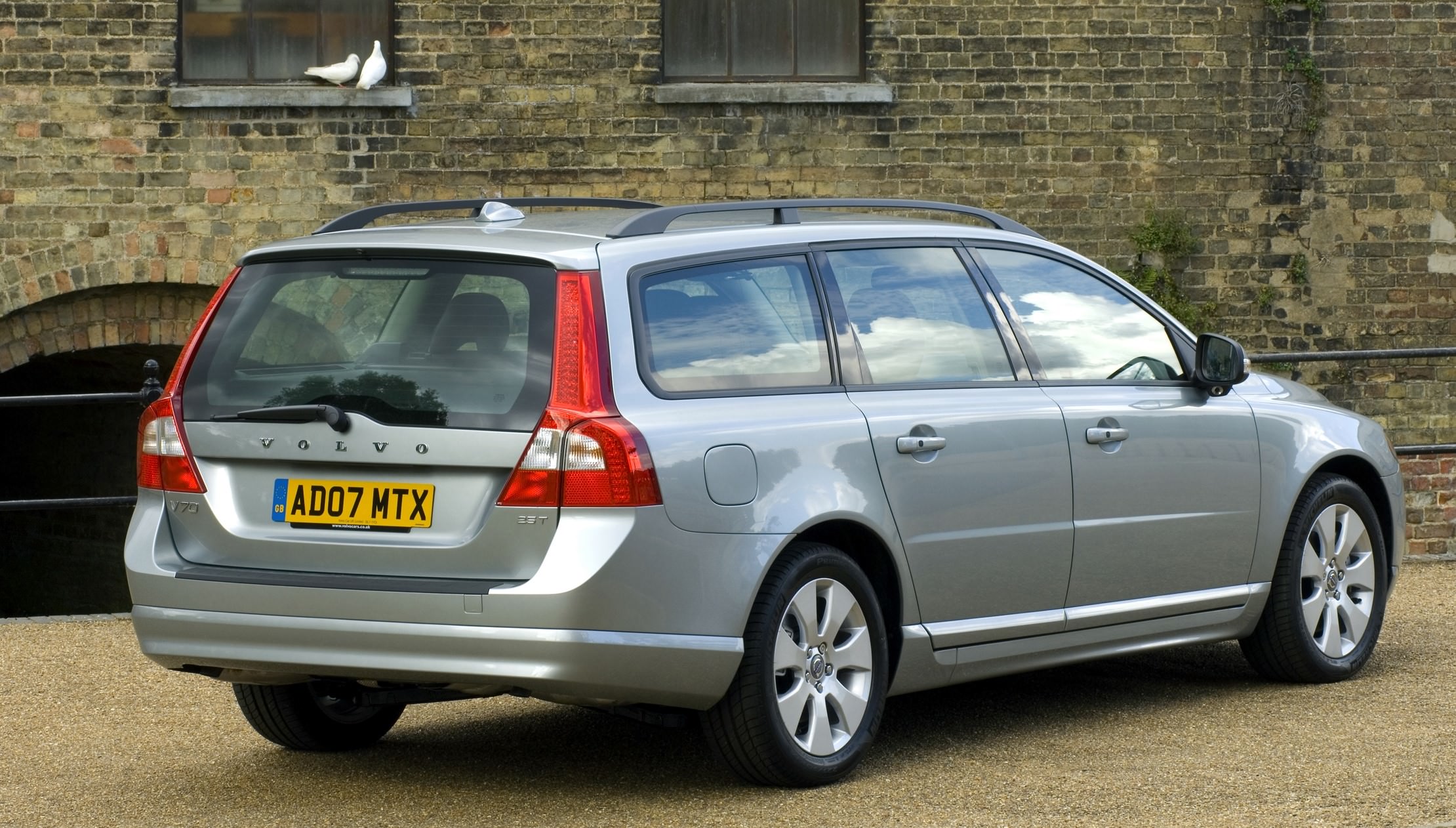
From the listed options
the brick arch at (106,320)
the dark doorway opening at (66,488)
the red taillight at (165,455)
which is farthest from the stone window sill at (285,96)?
the red taillight at (165,455)

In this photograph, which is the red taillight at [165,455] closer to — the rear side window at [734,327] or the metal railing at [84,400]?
the rear side window at [734,327]

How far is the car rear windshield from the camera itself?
15.8ft

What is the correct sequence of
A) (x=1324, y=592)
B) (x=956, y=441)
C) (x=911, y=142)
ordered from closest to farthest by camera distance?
(x=956, y=441)
(x=1324, y=592)
(x=911, y=142)

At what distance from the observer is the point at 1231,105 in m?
14.2

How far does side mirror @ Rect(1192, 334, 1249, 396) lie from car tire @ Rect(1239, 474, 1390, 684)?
0.64 m

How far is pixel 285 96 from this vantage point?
523 inches

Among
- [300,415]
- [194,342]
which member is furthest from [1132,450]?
[194,342]

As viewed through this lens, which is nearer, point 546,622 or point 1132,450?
point 546,622

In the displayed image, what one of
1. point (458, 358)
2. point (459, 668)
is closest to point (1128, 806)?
point (459, 668)

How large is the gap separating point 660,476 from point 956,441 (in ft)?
3.95

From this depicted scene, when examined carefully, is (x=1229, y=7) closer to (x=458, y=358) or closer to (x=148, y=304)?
(x=148, y=304)

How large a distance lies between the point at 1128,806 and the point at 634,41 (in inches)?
377

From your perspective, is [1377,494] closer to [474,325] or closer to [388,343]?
[474,325]

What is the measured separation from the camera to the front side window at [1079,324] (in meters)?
6.11
